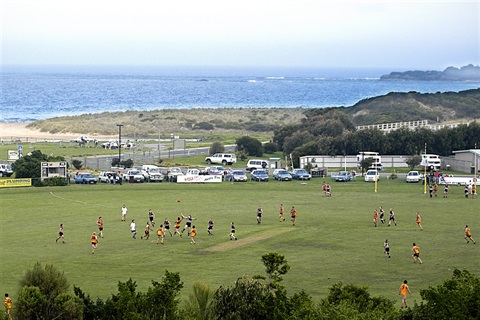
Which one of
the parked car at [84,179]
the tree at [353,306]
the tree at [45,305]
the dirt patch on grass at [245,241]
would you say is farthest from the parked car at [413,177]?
the tree at [45,305]

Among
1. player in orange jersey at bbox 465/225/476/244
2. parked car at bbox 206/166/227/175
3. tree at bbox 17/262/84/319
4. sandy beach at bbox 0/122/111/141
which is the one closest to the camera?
tree at bbox 17/262/84/319

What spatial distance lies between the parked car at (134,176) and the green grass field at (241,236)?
120 inches

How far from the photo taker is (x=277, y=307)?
26531 millimetres

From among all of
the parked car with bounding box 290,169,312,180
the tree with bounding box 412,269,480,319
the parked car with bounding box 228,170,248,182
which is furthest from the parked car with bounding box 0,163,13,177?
the tree with bounding box 412,269,480,319

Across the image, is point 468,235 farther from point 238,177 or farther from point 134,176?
point 134,176

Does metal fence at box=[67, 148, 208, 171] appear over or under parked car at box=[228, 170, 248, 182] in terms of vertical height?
over

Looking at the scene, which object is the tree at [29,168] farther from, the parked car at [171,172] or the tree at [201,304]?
the tree at [201,304]

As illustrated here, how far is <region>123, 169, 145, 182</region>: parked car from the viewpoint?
237 ft

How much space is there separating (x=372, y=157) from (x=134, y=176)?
22802 mm

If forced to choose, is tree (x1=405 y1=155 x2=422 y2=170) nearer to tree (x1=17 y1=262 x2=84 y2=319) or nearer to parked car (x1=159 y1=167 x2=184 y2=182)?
parked car (x1=159 y1=167 x2=184 y2=182)

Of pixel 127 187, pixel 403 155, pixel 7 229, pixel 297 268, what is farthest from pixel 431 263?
pixel 403 155

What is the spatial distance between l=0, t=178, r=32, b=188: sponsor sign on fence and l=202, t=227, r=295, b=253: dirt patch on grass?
86.9 feet

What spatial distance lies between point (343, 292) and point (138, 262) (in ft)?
48.7

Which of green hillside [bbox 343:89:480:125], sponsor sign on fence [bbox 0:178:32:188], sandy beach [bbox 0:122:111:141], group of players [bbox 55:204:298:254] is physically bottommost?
group of players [bbox 55:204:298:254]
